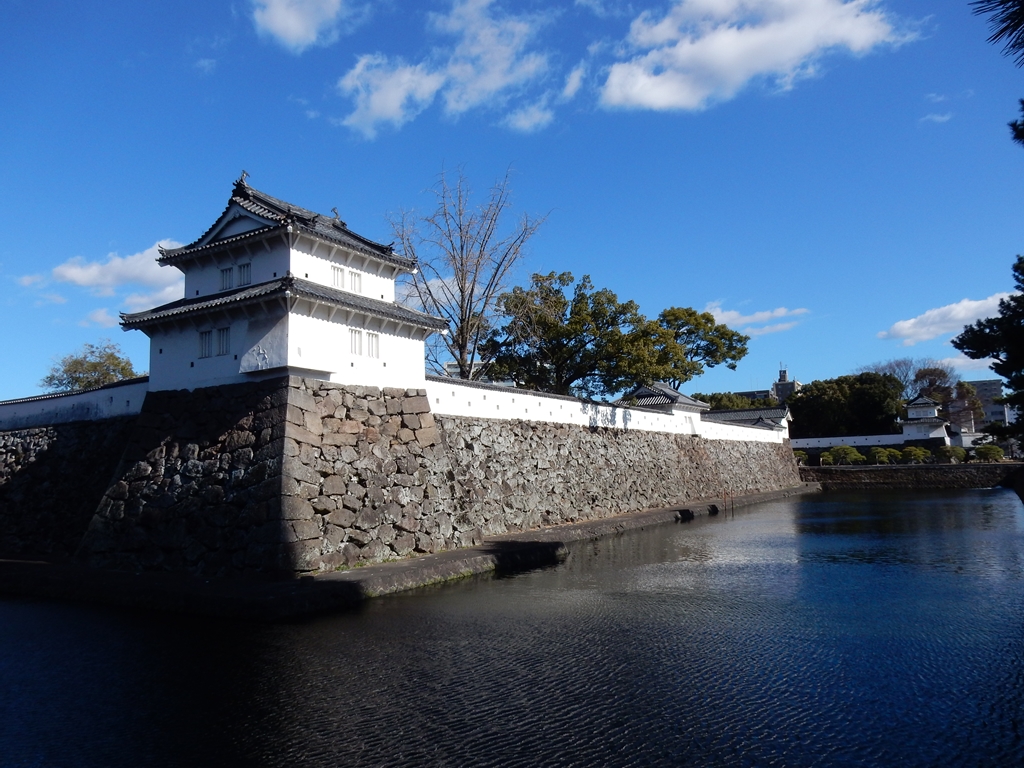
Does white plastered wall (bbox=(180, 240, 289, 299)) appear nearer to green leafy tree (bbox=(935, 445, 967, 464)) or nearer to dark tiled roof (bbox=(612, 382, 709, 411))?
dark tiled roof (bbox=(612, 382, 709, 411))

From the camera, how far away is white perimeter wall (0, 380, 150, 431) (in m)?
15.1

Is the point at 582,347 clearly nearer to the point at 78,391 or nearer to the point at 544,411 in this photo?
the point at 544,411

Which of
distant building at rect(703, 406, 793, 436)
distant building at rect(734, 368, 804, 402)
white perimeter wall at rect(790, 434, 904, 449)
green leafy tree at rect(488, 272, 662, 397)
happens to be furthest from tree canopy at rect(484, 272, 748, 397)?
distant building at rect(734, 368, 804, 402)

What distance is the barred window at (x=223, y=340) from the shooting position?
12.8m

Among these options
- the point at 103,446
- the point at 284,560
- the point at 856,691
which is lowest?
the point at 856,691

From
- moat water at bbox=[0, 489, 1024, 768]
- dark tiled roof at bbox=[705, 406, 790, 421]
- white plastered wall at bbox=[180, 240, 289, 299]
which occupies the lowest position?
moat water at bbox=[0, 489, 1024, 768]

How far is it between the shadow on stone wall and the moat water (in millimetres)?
4347

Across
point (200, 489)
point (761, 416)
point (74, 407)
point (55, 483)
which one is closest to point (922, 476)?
point (761, 416)

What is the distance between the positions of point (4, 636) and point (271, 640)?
333 centimetres

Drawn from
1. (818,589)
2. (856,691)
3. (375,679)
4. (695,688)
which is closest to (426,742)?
(375,679)

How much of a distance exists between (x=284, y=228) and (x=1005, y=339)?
1167 centimetres

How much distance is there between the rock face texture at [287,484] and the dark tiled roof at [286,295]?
1454 mm

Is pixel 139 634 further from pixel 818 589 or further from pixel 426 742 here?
pixel 818 589

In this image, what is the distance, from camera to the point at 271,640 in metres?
7.77
